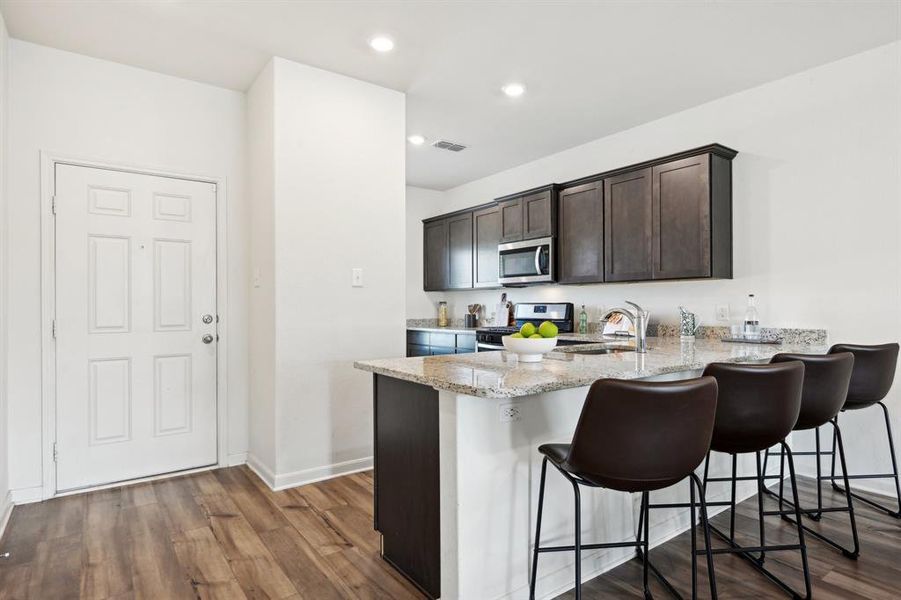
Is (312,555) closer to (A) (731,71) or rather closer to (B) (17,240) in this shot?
(B) (17,240)

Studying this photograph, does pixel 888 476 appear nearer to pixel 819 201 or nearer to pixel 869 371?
pixel 869 371

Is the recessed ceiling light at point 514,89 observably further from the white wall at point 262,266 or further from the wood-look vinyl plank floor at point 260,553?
the wood-look vinyl plank floor at point 260,553

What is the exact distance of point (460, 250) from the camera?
569cm

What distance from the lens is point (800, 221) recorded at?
3.27 m

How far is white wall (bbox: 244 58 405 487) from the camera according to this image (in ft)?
10.2

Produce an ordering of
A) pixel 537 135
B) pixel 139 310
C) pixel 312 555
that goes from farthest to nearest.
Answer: pixel 537 135, pixel 139 310, pixel 312 555

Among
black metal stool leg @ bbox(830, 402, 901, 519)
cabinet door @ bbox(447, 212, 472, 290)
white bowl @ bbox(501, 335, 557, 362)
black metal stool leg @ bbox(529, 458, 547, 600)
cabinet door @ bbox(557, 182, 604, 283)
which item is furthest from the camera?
cabinet door @ bbox(447, 212, 472, 290)

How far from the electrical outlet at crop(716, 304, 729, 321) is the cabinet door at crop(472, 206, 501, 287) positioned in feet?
7.08

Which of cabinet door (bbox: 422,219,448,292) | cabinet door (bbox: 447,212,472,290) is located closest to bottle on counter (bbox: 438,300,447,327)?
cabinet door (bbox: 422,219,448,292)

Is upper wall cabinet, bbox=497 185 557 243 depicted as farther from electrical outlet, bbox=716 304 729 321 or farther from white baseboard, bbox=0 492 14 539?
white baseboard, bbox=0 492 14 539

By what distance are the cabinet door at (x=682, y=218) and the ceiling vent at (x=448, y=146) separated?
1835 mm

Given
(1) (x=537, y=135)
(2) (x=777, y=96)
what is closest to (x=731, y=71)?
(2) (x=777, y=96)

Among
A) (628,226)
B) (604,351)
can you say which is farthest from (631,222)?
(604,351)

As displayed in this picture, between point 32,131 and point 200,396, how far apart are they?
6.08 feet
